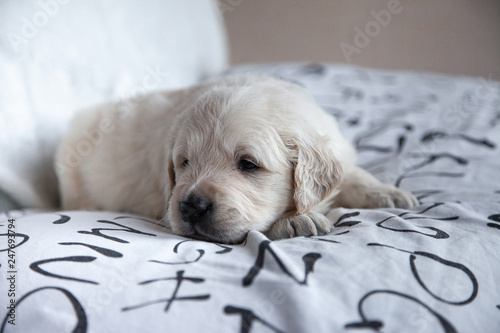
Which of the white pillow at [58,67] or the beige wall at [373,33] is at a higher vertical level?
the beige wall at [373,33]

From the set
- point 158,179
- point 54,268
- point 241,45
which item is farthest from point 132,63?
point 241,45

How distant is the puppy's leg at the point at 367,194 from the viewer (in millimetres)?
1876

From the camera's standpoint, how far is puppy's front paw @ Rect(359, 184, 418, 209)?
6.12 ft

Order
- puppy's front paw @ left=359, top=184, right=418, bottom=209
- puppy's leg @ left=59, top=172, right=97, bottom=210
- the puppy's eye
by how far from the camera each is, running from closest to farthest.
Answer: the puppy's eye → puppy's front paw @ left=359, top=184, right=418, bottom=209 → puppy's leg @ left=59, top=172, right=97, bottom=210

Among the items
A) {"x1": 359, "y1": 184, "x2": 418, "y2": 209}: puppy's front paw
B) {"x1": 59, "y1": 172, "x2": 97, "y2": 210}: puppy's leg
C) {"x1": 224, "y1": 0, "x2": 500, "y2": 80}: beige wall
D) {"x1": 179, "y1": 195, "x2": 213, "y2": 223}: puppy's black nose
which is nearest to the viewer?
{"x1": 179, "y1": 195, "x2": 213, "y2": 223}: puppy's black nose

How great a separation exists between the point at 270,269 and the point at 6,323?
0.72 meters

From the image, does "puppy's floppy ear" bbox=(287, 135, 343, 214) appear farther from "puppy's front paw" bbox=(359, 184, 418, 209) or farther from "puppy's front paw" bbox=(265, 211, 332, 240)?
"puppy's front paw" bbox=(359, 184, 418, 209)

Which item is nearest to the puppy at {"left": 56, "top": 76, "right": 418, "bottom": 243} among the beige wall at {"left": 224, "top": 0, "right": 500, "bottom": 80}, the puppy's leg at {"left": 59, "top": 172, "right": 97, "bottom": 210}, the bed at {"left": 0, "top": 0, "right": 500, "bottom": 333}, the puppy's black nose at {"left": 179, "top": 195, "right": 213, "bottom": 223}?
the puppy's black nose at {"left": 179, "top": 195, "right": 213, "bottom": 223}

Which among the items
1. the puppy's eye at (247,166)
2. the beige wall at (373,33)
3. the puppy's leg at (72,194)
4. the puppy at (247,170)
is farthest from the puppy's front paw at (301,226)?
the beige wall at (373,33)

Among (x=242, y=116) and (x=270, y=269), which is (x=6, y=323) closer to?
(x=270, y=269)

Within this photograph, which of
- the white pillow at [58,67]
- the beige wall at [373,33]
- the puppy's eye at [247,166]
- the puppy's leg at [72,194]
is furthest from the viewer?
the beige wall at [373,33]

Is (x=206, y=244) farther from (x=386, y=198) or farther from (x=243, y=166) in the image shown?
(x=386, y=198)

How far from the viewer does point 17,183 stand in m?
2.21

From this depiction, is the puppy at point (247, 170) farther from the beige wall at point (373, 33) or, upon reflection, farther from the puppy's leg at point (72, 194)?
the beige wall at point (373, 33)
